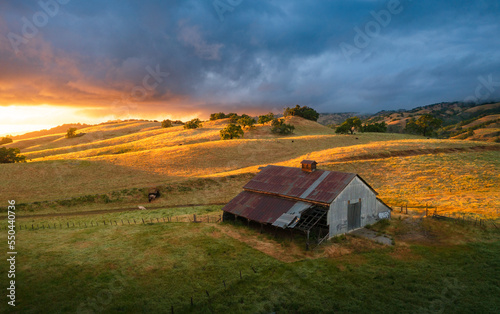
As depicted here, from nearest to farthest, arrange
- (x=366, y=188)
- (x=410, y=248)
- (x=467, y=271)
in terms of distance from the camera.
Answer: (x=467, y=271), (x=410, y=248), (x=366, y=188)

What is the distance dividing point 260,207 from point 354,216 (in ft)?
33.2

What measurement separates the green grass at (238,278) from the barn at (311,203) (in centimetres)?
426

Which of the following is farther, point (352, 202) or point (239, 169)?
point (239, 169)

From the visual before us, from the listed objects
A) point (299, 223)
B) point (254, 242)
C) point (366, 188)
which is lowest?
point (254, 242)

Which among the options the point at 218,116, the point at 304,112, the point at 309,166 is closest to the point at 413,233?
the point at 309,166

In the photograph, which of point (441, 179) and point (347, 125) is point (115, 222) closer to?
point (441, 179)

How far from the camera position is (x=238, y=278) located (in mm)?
17859

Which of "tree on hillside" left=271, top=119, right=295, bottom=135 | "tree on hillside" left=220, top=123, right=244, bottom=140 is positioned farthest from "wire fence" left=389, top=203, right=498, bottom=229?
"tree on hillside" left=271, top=119, right=295, bottom=135

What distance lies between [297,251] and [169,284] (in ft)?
36.0

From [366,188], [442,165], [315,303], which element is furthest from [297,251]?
[442,165]

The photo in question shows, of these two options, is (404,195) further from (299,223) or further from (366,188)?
(299,223)

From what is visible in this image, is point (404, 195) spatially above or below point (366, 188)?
below

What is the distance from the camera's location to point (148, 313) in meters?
14.3

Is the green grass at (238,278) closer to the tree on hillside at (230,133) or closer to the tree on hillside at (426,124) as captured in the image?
the tree on hillside at (230,133)
